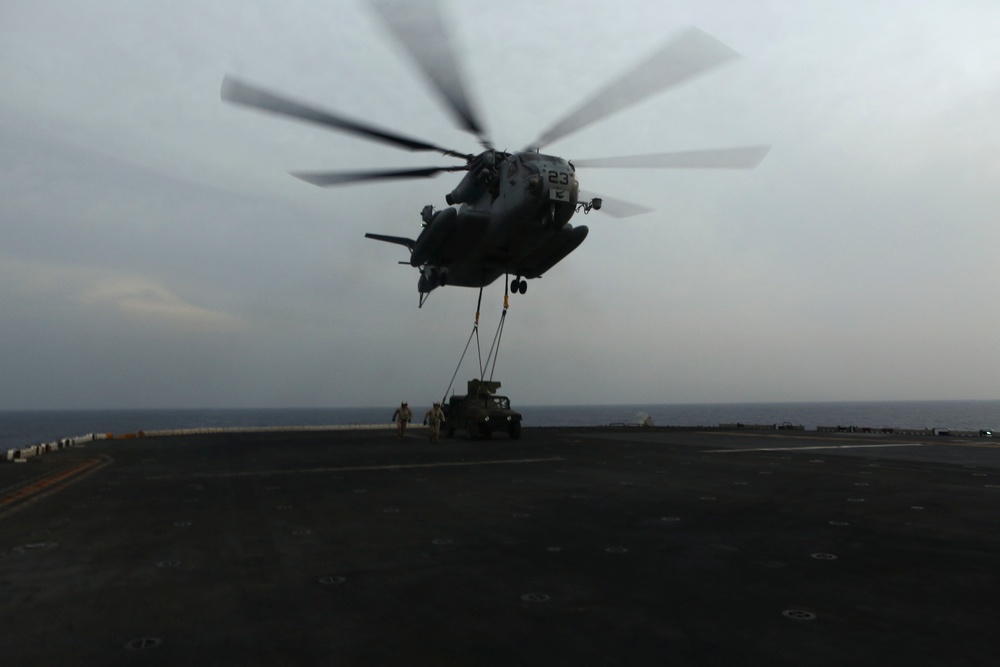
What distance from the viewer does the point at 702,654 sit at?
4.57 meters

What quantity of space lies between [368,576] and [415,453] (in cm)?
1540

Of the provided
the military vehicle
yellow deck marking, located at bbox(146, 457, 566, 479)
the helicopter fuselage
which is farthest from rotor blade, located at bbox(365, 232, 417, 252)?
yellow deck marking, located at bbox(146, 457, 566, 479)

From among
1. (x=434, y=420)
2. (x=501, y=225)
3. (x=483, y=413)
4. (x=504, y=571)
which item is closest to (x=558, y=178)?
(x=501, y=225)

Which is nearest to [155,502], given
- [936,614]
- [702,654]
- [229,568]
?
[229,568]

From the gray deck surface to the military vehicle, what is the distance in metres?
12.6

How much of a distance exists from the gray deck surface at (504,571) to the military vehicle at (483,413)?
12589 mm

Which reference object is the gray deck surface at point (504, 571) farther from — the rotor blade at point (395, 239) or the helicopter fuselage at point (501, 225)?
the rotor blade at point (395, 239)

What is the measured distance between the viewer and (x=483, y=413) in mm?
27438

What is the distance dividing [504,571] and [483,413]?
2060 cm

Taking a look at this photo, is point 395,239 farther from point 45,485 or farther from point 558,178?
point 45,485

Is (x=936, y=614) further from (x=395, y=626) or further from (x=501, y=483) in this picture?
(x=501, y=483)

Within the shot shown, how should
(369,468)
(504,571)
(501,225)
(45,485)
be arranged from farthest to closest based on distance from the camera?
1. (501,225)
2. (369,468)
3. (45,485)
4. (504,571)

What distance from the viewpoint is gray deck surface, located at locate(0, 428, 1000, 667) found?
15.6ft

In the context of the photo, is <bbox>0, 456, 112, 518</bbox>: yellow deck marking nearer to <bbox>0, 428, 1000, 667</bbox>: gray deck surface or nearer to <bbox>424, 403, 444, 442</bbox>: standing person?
<bbox>0, 428, 1000, 667</bbox>: gray deck surface
